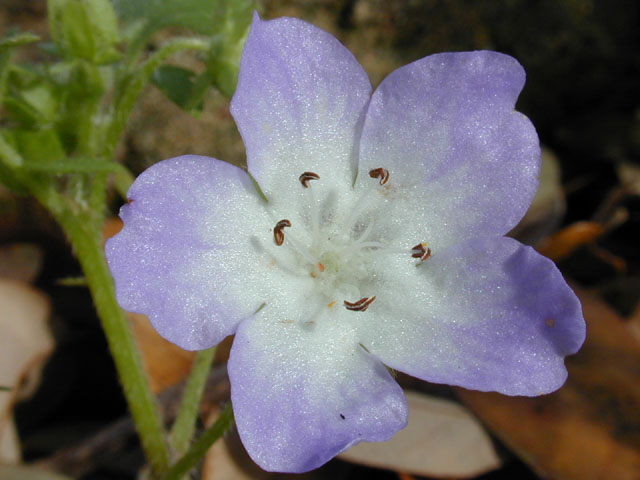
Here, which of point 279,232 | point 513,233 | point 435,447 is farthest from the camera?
point 513,233

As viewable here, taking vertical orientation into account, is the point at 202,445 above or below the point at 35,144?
below

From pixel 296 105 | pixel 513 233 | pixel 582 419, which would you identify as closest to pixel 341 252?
pixel 296 105

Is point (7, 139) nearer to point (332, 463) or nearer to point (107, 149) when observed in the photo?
point (107, 149)

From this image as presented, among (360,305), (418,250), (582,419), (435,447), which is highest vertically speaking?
(418,250)

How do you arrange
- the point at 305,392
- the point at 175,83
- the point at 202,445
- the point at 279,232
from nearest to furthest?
the point at 305,392 → the point at 279,232 → the point at 202,445 → the point at 175,83

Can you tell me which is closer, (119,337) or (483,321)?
(483,321)

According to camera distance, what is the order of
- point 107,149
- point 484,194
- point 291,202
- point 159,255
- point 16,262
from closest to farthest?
point 159,255, point 484,194, point 291,202, point 107,149, point 16,262

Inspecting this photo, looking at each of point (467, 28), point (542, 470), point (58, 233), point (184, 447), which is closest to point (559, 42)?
point (467, 28)

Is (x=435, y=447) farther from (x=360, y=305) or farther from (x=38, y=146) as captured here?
(x=38, y=146)
